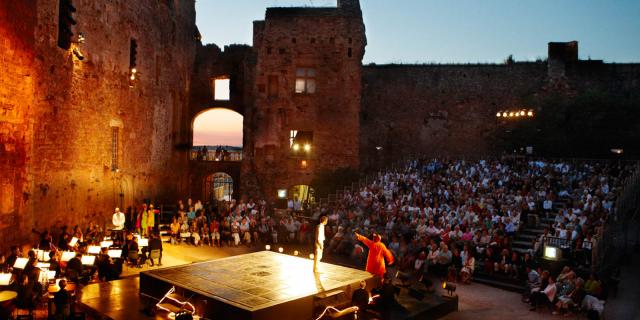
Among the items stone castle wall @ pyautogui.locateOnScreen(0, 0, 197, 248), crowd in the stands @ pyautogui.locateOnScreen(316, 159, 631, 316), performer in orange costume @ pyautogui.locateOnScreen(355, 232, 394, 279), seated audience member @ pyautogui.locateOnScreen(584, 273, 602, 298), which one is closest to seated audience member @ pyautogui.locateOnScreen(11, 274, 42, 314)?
stone castle wall @ pyautogui.locateOnScreen(0, 0, 197, 248)

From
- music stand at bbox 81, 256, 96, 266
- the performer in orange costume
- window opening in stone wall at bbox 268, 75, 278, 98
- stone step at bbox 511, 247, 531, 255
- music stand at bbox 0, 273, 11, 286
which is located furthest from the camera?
window opening in stone wall at bbox 268, 75, 278, 98

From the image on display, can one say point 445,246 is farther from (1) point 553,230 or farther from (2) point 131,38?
(2) point 131,38

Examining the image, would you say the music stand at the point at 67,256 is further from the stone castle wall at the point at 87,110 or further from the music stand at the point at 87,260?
the stone castle wall at the point at 87,110

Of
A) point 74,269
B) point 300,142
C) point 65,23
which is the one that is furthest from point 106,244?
point 300,142

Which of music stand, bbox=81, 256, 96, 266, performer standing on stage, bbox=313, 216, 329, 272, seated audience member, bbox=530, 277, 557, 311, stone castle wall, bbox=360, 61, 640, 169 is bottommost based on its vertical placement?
seated audience member, bbox=530, 277, 557, 311

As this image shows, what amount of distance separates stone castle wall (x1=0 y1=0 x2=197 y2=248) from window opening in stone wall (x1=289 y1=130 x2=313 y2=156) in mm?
5780

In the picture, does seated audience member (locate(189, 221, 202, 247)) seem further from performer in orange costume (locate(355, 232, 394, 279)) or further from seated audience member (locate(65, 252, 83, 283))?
performer in orange costume (locate(355, 232, 394, 279))

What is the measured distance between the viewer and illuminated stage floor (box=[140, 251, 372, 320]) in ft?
27.8

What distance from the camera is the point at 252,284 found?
384 inches

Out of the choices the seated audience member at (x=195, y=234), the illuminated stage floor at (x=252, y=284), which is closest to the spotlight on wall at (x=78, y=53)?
the seated audience member at (x=195, y=234)

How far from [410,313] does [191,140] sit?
778 inches

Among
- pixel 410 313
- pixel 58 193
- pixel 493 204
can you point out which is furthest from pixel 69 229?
pixel 493 204

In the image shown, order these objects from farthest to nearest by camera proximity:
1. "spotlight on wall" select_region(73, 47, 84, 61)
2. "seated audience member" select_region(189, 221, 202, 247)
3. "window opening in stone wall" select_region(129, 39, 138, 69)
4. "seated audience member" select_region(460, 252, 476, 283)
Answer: "window opening in stone wall" select_region(129, 39, 138, 69), "seated audience member" select_region(189, 221, 202, 247), "spotlight on wall" select_region(73, 47, 84, 61), "seated audience member" select_region(460, 252, 476, 283)

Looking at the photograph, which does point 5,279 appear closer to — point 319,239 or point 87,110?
point 319,239
